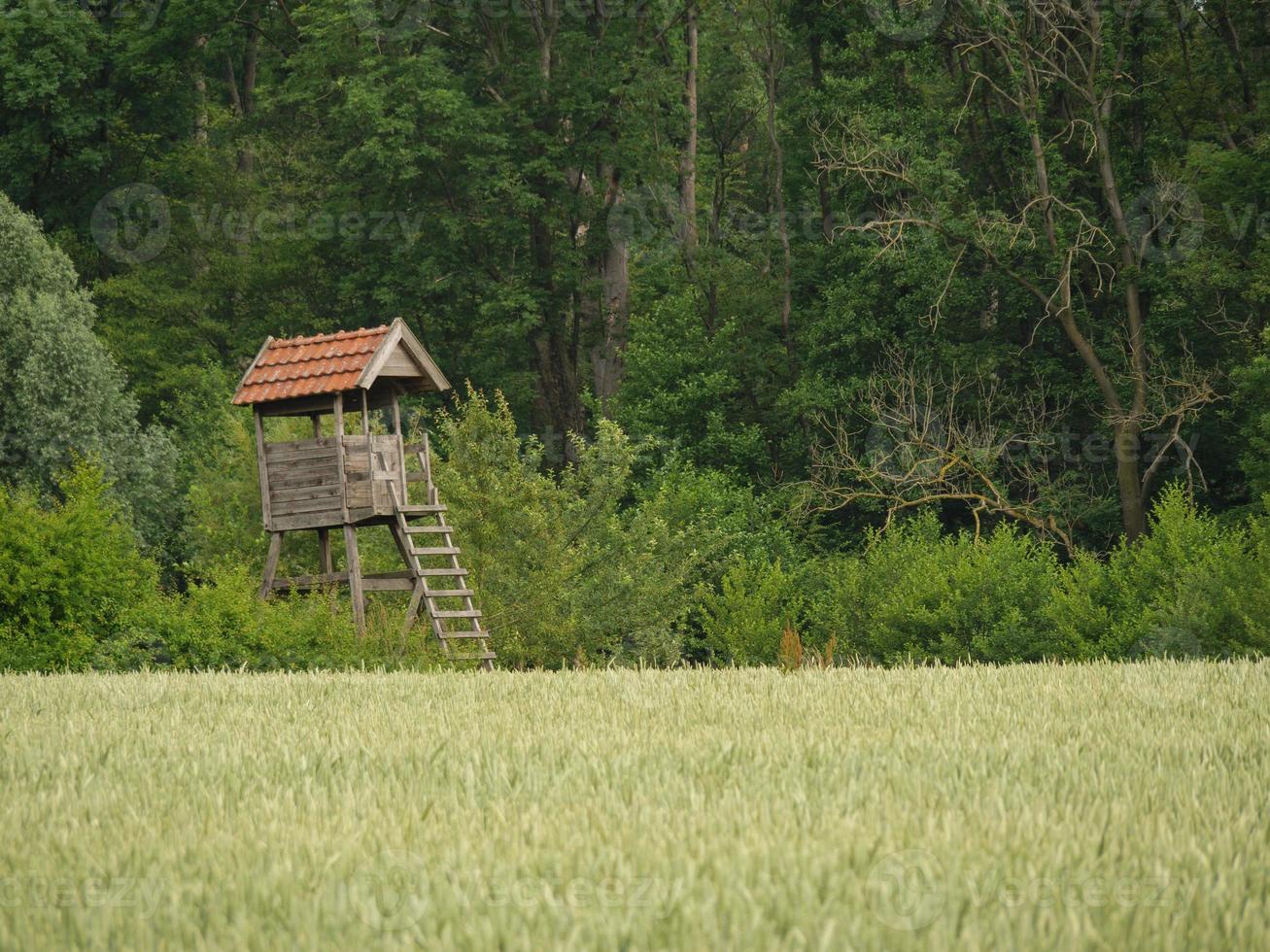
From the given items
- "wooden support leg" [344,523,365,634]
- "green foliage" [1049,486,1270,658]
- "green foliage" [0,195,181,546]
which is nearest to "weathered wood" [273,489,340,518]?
"wooden support leg" [344,523,365,634]

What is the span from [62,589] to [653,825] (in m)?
16.6

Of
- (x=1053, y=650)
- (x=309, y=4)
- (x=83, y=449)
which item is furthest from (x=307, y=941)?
(x=309, y=4)

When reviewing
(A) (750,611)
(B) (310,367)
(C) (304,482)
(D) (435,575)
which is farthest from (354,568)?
(A) (750,611)

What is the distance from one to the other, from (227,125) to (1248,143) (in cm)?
2851

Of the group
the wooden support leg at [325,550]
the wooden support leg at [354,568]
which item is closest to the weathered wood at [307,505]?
the wooden support leg at [354,568]

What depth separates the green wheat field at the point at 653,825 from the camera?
469 centimetres

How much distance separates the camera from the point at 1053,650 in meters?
31.9

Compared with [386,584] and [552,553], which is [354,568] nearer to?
[386,584]

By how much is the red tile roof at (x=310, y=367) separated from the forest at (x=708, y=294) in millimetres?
3766

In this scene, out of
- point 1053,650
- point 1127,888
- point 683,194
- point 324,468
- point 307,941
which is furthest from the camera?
point 683,194

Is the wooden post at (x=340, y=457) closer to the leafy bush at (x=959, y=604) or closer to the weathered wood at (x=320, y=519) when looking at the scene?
the weathered wood at (x=320, y=519)

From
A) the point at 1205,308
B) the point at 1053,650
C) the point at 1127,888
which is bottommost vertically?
the point at 1053,650

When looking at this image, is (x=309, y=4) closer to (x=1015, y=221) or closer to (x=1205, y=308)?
(x=1015, y=221)

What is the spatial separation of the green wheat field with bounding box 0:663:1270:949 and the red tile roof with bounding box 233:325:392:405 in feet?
51.4
